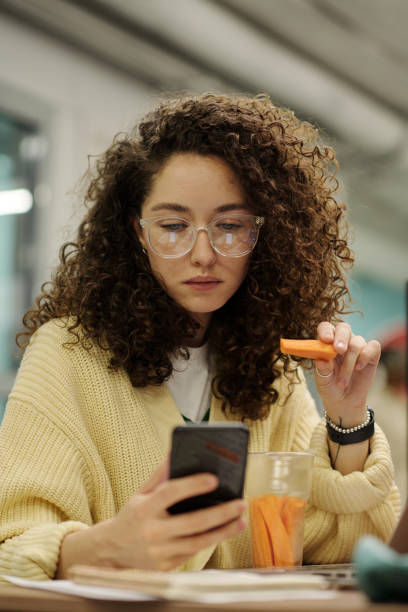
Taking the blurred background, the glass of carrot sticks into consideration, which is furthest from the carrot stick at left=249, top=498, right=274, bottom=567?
the blurred background

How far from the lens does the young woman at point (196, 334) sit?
122 cm

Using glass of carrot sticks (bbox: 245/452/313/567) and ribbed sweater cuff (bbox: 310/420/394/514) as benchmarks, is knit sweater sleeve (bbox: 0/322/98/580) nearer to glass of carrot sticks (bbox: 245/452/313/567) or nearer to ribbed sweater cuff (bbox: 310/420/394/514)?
glass of carrot sticks (bbox: 245/452/313/567)

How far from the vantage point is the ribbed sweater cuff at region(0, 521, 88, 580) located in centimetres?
94

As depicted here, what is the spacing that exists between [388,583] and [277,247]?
911mm

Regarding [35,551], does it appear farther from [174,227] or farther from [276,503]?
[174,227]

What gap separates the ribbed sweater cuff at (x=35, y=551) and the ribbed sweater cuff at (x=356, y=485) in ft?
1.55

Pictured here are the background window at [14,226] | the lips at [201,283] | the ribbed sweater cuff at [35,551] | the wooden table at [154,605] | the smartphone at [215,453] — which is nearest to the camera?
the wooden table at [154,605]

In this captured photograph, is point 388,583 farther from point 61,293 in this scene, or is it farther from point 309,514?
point 61,293

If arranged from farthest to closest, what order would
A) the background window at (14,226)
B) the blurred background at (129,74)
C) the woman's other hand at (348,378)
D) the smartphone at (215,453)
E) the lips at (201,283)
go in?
the background window at (14,226)
the blurred background at (129,74)
the lips at (201,283)
the woman's other hand at (348,378)
the smartphone at (215,453)

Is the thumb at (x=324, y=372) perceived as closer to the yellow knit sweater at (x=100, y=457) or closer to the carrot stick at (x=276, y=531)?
the yellow knit sweater at (x=100, y=457)

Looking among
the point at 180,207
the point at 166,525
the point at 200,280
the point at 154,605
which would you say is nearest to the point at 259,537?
the point at 166,525

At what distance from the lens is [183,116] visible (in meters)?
1.42

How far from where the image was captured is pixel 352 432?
1299mm

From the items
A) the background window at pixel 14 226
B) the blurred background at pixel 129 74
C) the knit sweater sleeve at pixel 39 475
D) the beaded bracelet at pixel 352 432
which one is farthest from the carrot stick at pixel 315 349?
the background window at pixel 14 226
